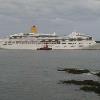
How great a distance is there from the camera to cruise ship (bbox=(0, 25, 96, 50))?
14075 cm

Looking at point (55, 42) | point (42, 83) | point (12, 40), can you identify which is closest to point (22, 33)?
point (12, 40)

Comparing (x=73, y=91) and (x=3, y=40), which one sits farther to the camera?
(x=3, y=40)

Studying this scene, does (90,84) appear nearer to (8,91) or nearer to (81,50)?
(8,91)

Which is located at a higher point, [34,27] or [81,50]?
[34,27]

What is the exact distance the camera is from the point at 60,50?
5753 inches

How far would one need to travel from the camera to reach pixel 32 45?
144 metres

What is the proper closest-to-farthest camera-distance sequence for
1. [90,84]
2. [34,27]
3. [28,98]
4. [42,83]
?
[28,98] < [90,84] < [42,83] < [34,27]

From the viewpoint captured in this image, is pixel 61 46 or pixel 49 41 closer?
pixel 49 41

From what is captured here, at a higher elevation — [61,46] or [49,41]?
[49,41]

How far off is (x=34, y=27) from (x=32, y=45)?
11215 millimetres

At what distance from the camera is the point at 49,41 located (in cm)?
14112

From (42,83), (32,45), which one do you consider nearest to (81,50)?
(32,45)

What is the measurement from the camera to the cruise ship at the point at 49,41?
141 meters

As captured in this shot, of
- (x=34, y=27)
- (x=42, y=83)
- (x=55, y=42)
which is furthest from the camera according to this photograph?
(x=34, y=27)
